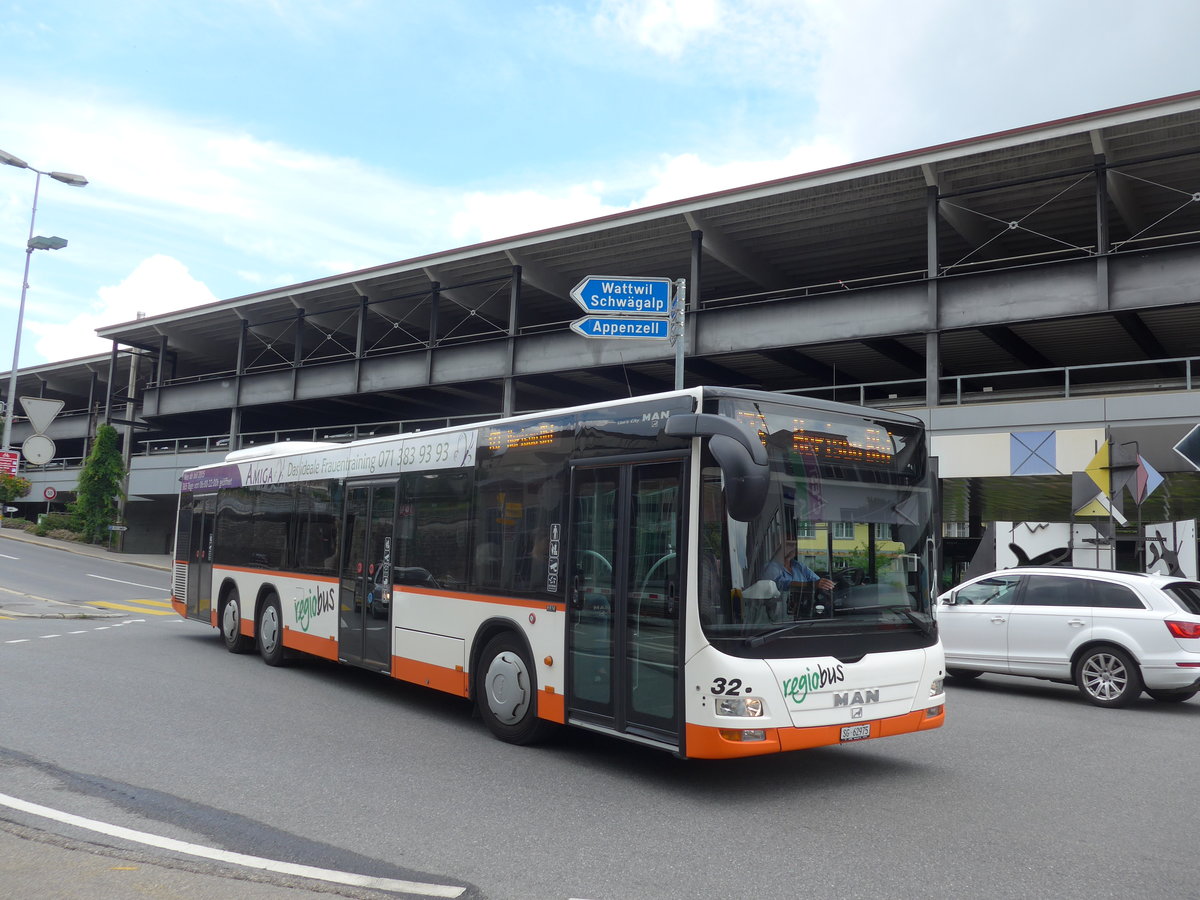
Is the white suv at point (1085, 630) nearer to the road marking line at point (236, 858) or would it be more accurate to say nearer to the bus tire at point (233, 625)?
the road marking line at point (236, 858)

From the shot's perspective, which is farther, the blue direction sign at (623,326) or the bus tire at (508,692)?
the blue direction sign at (623,326)

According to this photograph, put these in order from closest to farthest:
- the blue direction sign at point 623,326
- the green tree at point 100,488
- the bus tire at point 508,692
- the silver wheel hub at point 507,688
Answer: the bus tire at point 508,692, the silver wheel hub at point 507,688, the blue direction sign at point 623,326, the green tree at point 100,488

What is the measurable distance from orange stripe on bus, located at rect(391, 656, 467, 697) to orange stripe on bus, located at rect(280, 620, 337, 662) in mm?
1462

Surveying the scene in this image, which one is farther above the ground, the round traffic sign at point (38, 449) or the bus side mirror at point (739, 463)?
the round traffic sign at point (38, 449)

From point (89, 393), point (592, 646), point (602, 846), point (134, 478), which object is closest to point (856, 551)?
point (592, 646)

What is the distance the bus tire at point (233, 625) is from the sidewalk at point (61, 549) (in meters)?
6.25

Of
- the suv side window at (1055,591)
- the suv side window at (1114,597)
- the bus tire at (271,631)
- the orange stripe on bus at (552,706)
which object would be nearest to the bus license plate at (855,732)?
the orange stripe on bus at (552,706)

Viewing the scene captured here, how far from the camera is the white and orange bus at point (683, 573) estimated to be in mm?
6410

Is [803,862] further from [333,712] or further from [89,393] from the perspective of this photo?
[89,393]

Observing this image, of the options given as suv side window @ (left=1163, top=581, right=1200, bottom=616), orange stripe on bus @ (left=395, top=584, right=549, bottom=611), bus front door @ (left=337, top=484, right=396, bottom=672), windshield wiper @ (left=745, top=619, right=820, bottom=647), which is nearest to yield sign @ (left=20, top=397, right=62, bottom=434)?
bus front door @ (left=337, top=484, right=396, bottom=672)

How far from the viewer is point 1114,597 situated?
11.2m

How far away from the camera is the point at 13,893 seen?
4.43m

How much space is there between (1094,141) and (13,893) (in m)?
23.1

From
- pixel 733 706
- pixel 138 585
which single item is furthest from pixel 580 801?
pixel 138 585
